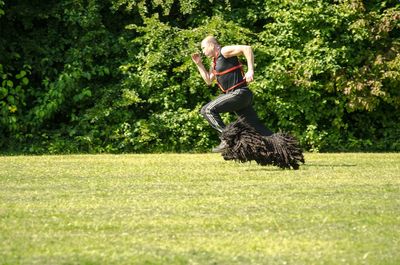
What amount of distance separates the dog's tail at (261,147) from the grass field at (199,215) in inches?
6.2

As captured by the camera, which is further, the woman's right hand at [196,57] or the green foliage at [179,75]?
the green foliage at [179,75]

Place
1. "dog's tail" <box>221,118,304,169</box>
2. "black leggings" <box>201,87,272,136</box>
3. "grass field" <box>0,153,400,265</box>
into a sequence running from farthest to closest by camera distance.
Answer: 1. "black leggings" <box>201,87,272,136</box>
2. "dog's tail" <box>221,118,304,169</box>
3. "grass field" <box>0,153,400,265</box>

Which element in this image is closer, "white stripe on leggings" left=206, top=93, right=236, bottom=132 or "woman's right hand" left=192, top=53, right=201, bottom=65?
"white stripe on leggings" left=206, top=93, right=236, bottom=132

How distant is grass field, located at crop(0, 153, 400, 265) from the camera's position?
5.78 m

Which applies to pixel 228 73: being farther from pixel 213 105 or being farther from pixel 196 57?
pixel 196 57

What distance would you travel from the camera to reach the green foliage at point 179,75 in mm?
16406

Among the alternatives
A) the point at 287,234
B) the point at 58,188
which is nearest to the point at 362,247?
the point at 287,234

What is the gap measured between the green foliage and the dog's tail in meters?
4.59

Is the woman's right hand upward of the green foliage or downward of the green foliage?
upward

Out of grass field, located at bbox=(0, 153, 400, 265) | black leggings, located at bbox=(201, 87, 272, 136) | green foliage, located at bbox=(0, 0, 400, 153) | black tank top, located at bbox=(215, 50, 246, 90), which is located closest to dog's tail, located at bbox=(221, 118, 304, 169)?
grass field, located at bbox=(0, 153, 400, 265)

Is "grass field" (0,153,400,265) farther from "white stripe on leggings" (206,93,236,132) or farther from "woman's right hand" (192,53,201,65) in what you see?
"woman's right hand" (192,53,201,65)

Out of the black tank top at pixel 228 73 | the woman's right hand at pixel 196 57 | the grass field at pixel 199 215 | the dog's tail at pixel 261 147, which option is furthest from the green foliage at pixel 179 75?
the dog's tail at pixel 261 147

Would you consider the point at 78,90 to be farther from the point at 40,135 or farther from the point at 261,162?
the point at 261,162

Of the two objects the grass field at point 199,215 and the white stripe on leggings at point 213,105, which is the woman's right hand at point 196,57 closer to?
the white stripe on leggings at point 213,105
